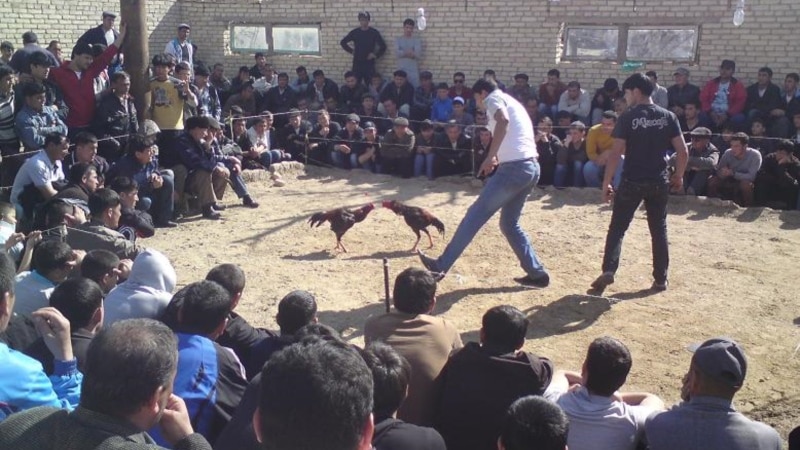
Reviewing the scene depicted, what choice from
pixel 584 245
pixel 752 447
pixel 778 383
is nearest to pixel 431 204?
pixel 584 245

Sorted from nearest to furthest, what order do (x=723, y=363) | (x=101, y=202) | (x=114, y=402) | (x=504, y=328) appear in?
1. (x=114, y=402)
2. (x=723, y=363)
3. (x=504, y=328)
4. (x=101, y=202)

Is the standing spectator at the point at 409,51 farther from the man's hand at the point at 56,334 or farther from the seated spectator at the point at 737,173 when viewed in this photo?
the man's hand at the point at 56,334

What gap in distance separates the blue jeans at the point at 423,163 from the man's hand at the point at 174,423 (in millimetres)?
9949

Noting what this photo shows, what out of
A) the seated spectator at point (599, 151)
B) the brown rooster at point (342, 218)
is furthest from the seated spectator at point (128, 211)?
the seated spectator at point (599, 151)

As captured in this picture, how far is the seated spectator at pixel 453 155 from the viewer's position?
12.2 meters

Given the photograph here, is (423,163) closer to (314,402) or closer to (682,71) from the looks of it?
(682,71)

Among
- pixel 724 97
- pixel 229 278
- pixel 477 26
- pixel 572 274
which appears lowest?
pixel 572 274

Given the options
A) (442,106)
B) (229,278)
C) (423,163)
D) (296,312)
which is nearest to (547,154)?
(423,163)

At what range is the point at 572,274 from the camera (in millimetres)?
7602

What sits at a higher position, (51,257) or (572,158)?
(51,257)

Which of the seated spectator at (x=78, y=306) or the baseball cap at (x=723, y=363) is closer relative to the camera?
the baseball cap at (x=723, y=363)

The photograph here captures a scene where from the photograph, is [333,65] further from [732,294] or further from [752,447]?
[752,447]

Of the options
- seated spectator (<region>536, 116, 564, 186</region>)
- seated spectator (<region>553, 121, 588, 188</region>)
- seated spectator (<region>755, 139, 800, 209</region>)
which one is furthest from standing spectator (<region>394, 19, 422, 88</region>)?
seated spectator (<region>755, 139, 800, 209</region>)

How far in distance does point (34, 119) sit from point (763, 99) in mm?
10171
